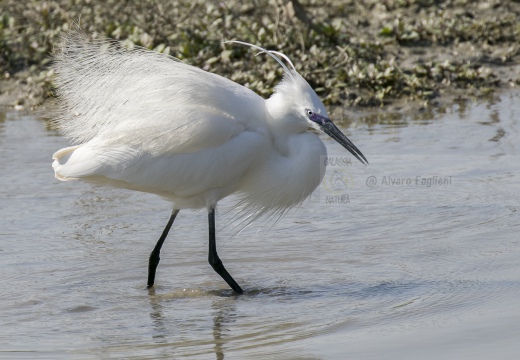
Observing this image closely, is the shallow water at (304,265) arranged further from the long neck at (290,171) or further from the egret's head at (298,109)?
the egret's head at (298,109)

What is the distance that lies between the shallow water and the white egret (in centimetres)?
41

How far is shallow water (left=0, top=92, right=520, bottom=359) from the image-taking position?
4.18m

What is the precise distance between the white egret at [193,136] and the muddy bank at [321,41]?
12.5 feet

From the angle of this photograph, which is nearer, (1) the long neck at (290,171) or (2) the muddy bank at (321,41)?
(1) the long neck at (290,171)

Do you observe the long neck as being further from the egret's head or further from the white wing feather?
the white wing feather

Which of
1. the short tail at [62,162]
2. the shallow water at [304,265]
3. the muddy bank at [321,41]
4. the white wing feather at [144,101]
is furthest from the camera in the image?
the muddy bank at [321,41]

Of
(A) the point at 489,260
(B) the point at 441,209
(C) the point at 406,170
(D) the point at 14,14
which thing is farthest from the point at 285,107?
(D) the point at 14,14

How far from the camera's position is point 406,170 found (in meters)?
7.17

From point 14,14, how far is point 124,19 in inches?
55.0

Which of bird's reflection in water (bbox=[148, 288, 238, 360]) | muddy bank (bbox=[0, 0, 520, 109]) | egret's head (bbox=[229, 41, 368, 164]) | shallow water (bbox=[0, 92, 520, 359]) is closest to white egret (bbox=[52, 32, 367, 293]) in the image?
egret's head (bbox=[229, 41, 368, 164])

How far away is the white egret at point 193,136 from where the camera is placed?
16.3 feet

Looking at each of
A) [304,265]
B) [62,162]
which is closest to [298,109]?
[304,265]

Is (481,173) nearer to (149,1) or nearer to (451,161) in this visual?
(451,161)

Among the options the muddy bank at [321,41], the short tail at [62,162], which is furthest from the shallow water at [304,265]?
the muddy bank at [321,41]
